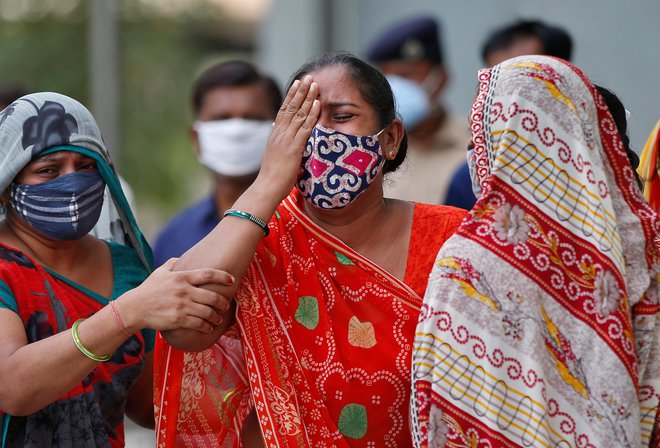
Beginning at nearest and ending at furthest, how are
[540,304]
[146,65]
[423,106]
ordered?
[540,304] < [423,106] < [146,65]

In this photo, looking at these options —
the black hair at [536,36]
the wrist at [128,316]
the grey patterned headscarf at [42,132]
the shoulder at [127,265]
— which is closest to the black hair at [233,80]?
the black hair at [536,36]

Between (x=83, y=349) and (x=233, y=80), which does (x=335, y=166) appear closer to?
(x=83, y=349)

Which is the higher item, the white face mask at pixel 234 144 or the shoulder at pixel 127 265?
the shoulder at pixel 127 265

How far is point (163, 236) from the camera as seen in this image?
17.5 ft

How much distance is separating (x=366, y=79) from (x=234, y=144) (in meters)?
1.97

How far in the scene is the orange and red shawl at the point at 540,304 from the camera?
2.81m

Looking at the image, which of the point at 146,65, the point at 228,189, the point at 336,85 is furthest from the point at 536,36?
the point at 146,65

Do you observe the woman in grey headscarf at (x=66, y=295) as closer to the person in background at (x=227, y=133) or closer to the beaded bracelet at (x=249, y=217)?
the beaded bracelet at (x=249, y=217)

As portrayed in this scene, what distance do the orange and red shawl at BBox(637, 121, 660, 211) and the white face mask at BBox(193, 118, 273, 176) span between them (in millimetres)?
2019

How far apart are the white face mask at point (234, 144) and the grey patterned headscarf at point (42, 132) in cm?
179

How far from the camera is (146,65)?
9.90m

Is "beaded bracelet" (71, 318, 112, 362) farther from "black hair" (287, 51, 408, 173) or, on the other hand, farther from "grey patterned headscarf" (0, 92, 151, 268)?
"black hair" (287, 51, 408, 173)

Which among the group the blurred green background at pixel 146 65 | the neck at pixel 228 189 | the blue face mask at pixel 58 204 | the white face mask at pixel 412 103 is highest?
the blue face mask at pixel 58 204

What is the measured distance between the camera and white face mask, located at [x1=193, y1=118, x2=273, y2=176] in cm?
514
